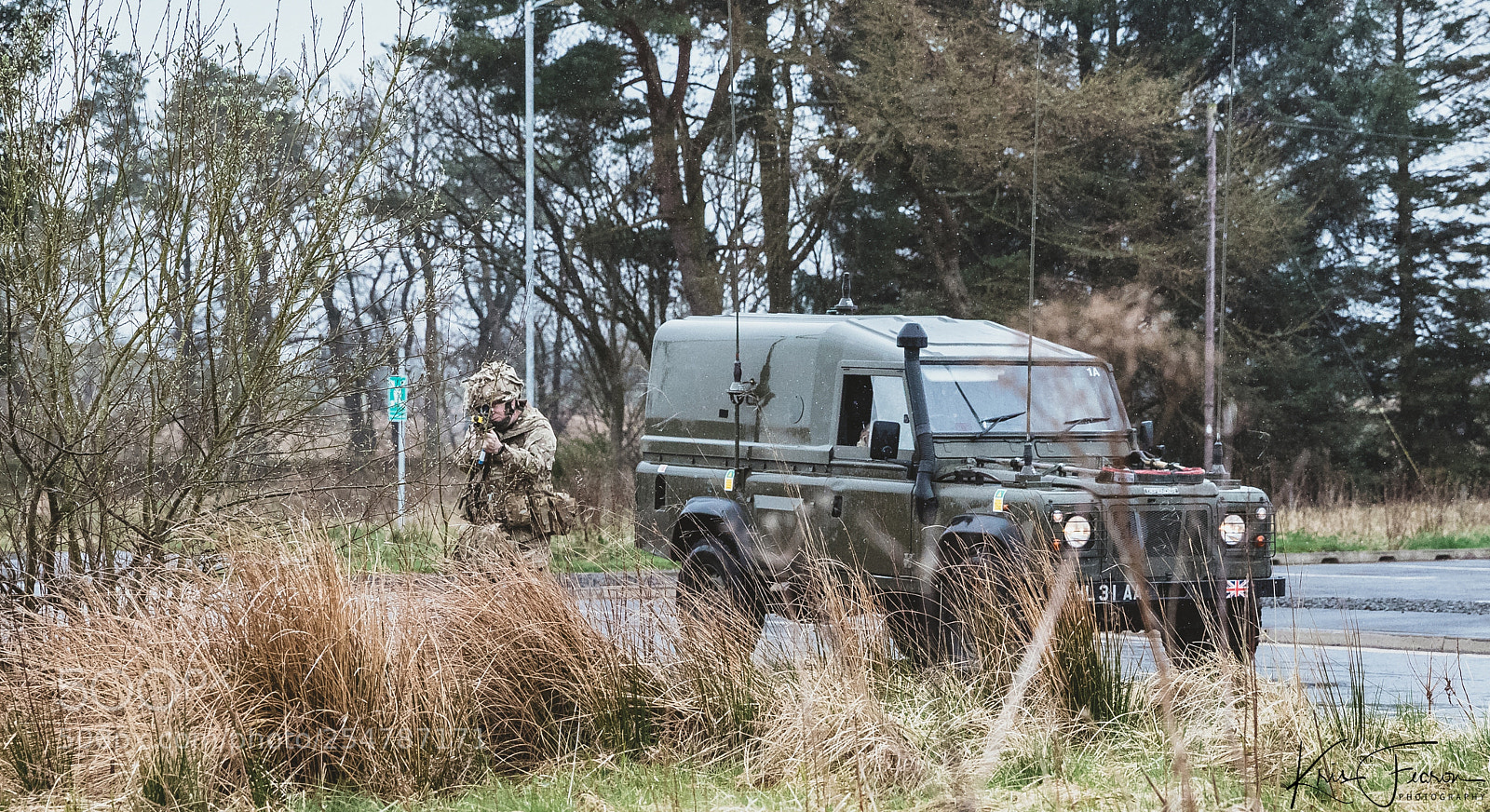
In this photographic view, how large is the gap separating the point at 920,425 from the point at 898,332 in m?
0.99

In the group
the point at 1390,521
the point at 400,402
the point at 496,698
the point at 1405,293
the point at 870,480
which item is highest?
the point at 1405,293

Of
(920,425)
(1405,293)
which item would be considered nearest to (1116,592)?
(920,425)

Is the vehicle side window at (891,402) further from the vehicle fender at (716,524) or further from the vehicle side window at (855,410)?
the vehicle fender at (716,524)

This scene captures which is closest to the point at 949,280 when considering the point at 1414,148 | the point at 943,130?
the point at 943,130

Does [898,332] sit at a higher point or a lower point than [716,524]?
higher

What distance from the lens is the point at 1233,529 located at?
28.3 ft

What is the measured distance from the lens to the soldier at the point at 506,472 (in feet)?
28.3

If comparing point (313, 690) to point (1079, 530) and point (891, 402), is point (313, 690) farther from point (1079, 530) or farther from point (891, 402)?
point (891, 402)

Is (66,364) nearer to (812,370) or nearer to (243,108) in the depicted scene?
(243,108)

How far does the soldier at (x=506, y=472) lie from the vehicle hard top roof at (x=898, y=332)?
6.96 ft

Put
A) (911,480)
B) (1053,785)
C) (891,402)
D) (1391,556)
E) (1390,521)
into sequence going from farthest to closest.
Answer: (1390,521)
(1391,556)
(891,402)
(911,480)
(1053,785)

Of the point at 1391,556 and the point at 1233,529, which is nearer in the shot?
the point at 1233,529

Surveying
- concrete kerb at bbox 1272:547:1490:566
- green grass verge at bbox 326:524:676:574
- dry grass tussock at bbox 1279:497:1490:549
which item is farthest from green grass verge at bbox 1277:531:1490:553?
green grass verge at bbox 326:524:676:574

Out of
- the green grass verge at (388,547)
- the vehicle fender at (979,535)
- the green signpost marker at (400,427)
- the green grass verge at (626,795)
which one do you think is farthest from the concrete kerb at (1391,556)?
the green grass verge at (626,795)
